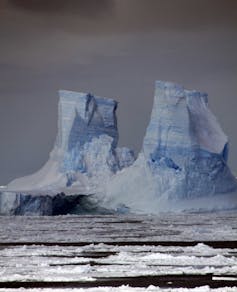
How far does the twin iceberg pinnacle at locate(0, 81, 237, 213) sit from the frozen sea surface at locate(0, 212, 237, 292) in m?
13.3

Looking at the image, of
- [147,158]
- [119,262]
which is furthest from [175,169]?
[119,262]

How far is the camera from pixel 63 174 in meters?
40.7

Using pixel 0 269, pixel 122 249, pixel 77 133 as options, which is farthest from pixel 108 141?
pixel 0 269

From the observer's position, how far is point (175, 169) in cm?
3644

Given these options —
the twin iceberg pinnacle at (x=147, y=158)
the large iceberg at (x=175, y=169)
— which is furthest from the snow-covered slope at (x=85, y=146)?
the large iceberg at (x=175, y=169)

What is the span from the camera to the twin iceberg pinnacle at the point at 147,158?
36188 millimetres

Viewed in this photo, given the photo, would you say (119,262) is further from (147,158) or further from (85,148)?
(85,148)

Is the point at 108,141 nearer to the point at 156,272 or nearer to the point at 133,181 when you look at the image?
the point at 133,181

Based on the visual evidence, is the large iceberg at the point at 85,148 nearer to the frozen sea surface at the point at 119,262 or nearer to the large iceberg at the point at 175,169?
the large iceberg at the point at 175,169

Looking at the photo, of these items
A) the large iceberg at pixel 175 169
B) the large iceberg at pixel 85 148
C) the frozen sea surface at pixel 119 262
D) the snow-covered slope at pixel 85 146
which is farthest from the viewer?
the snow-covered slope at pixel 85 146

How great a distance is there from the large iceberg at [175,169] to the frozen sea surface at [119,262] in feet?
43.2

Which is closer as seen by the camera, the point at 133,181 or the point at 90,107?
the point at 133,181

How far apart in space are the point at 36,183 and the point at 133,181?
7124 mm

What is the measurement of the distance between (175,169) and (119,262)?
22213mm
